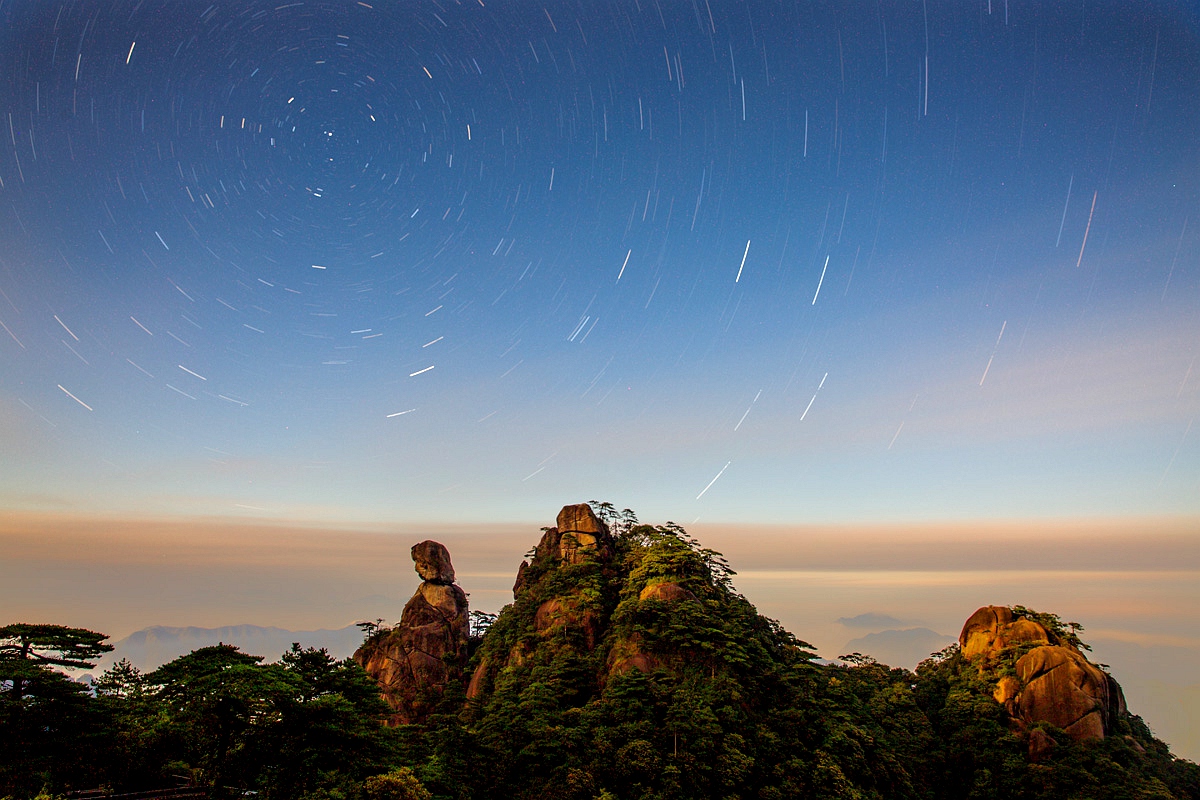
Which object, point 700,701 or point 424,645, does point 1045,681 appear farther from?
point 424,645

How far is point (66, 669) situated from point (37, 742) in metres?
3.95

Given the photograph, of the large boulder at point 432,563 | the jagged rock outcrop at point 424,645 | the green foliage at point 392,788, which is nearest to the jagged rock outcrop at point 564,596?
the jagged rock outcrop at point 424,645

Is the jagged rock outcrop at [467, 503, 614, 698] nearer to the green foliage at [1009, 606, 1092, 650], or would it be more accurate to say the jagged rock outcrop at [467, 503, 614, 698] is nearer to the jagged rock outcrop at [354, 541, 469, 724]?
the jagged rock outcrop at [354, 541, 469, 724]

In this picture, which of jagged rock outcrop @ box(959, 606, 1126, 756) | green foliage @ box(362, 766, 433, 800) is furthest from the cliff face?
green foliage @ box(362, 766, 433, 800)

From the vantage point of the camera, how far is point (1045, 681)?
44.4 meters

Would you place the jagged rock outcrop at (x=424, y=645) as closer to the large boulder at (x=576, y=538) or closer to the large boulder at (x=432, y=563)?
the large boulder at (x=432, y=563)

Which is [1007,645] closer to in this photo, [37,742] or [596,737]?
[596,737]

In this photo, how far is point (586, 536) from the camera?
51500 mm

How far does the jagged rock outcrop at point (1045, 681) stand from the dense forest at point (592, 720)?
50 cm

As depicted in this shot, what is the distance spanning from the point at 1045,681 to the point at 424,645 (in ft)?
158

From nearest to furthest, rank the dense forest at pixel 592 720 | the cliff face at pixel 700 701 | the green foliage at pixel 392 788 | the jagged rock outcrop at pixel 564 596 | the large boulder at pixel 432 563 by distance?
the green foliage at pixel 392 788 → the dense forest at pixel 592 720 → the cliff face at pixel 700 701 → the jagged rock outcrop at pixel 564 596 → the large boulder at pixel 432 563

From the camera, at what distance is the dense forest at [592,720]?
2350cm

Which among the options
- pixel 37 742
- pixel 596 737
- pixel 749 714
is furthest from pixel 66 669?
pixel 749 714

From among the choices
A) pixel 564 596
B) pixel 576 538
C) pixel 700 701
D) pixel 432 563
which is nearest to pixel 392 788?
pixel 700 701
